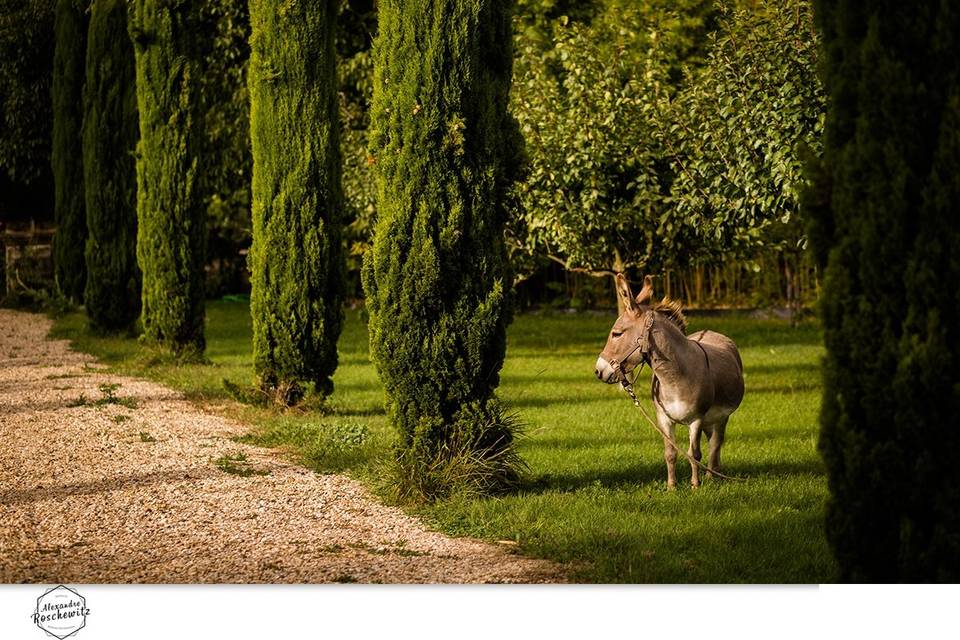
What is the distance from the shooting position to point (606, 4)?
2095cm

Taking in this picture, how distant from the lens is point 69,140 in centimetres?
2025

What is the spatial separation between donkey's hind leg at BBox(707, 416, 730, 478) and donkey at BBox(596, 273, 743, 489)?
0.11m

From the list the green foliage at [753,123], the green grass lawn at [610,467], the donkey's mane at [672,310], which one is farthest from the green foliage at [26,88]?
the donkey's mane at [672,310]

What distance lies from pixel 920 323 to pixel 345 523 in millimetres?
3516

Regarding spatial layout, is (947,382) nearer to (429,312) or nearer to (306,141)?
(429,312)

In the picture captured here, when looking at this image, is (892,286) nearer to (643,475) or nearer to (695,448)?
(695,448)

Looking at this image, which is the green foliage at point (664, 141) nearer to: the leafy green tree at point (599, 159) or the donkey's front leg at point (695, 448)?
the leafy green tree at point (599, 159)

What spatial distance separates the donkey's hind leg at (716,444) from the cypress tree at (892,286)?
2911 mm

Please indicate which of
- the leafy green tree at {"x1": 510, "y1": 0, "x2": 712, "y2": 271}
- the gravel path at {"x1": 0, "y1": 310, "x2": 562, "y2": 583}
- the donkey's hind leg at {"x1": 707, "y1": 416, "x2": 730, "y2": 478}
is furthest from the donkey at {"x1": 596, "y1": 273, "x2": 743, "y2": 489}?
the leafy green tree at {"x1": 510, "y1": 0, "x2": 712, "y2": 271}

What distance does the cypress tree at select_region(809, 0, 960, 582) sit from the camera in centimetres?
388

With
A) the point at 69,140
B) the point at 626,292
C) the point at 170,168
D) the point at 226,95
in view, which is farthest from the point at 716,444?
the point at 69,140

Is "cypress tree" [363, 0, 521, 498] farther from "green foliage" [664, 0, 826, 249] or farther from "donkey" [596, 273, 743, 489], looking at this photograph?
"green foliage" [664, 0, 826, 249]

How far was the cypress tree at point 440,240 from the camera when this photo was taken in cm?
663
